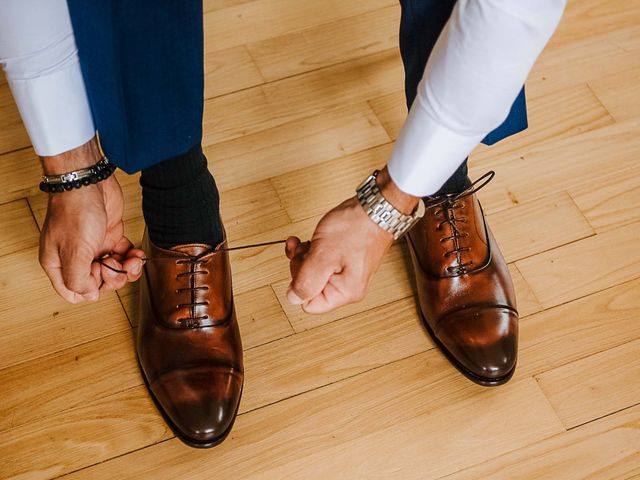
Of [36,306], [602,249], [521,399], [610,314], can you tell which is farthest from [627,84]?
[36,306]

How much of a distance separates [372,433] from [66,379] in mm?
420

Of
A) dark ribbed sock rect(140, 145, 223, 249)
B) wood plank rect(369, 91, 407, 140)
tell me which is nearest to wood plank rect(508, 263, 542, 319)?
wood plank rect(369, 91, 407, 140)

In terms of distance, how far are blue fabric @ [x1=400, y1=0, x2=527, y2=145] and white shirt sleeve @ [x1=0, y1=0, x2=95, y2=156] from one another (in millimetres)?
374

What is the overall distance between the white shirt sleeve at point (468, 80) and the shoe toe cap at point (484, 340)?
0.99ft

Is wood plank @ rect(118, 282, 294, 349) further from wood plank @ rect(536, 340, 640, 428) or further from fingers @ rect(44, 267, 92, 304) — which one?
wood plank @ rect(536, 340, 640, 428)

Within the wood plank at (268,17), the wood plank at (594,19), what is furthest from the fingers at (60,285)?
the wood plank at (594,19)

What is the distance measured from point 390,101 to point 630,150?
41 centimetres

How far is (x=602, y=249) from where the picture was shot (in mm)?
1230

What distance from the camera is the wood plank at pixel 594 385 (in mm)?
1068

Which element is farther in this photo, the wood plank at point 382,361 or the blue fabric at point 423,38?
the wood plank at point 382,361

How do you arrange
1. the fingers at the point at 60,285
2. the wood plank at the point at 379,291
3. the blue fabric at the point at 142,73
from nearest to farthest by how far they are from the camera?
1. the blue fabric at the point at 142,73
2. the fingers at the point at 60,285
3. the wood plank at the point at 379,291

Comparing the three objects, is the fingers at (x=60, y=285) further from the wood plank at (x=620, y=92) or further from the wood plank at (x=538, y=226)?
the wood plank at (x=620, y=92)

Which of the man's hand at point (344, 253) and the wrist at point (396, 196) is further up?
the wrist at point (396, 196)

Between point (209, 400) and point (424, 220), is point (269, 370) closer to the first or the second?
point (209, 400)
